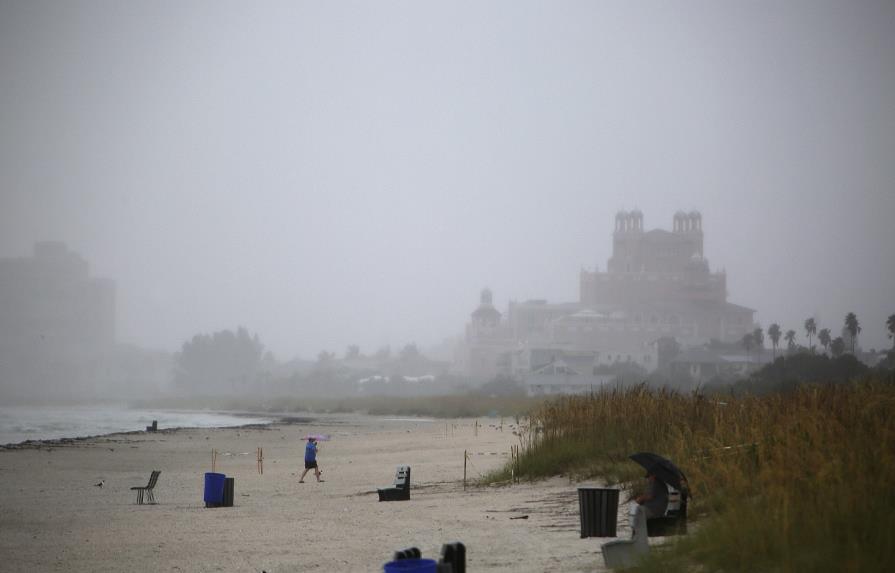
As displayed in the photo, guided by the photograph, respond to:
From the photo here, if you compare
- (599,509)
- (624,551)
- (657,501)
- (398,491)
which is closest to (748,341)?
(398,491)

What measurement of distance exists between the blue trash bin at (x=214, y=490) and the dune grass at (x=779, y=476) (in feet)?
22.5

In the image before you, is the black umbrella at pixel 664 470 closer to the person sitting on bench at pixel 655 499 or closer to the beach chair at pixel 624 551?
the person sitting on bench at pixel 655 499

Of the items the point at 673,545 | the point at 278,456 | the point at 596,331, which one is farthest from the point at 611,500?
the point at 596,331

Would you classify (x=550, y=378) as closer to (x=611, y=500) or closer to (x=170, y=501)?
(x=170, y=501)

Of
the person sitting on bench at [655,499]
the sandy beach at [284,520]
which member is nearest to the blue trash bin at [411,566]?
the sandy beach at [284,520]

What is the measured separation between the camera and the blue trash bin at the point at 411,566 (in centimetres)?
899

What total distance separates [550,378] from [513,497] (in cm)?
11005

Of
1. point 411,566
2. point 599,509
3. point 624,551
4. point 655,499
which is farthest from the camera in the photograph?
point 599,509

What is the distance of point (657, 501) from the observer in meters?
12.2

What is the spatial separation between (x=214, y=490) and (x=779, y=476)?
1314cm

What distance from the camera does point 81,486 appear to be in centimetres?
2647

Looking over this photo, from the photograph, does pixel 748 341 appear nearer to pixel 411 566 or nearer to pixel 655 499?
pixel 655 499

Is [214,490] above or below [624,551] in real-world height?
below

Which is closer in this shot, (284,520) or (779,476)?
(779,476)
